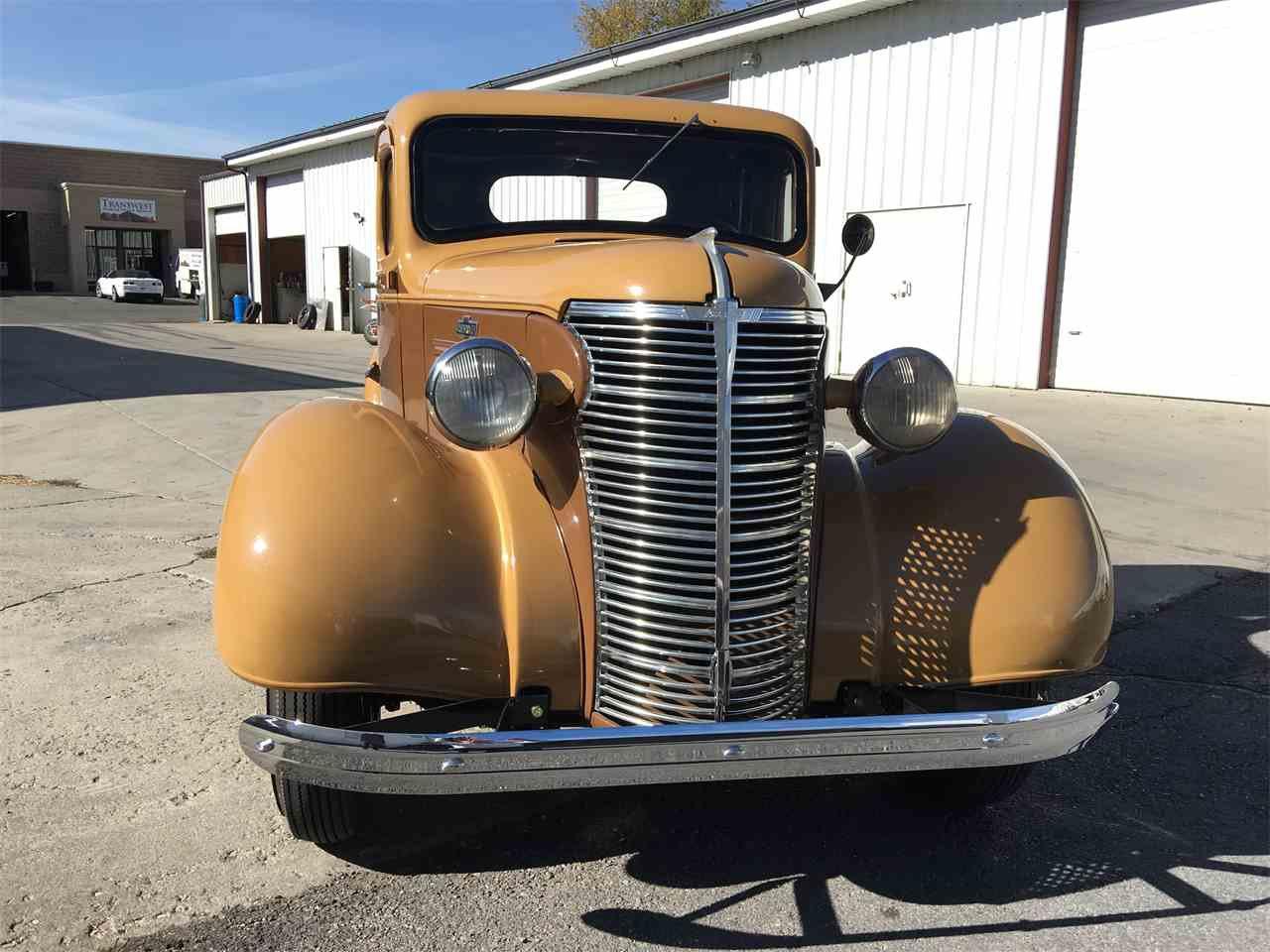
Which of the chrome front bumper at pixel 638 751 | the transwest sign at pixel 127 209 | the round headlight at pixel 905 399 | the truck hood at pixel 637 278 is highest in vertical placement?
the transwest sign at pixel 127 209

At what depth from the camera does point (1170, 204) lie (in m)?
11.1

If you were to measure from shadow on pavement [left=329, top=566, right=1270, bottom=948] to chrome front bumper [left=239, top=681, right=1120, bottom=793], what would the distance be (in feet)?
1.67

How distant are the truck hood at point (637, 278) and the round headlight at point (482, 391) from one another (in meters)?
0.25

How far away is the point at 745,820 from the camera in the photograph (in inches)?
115

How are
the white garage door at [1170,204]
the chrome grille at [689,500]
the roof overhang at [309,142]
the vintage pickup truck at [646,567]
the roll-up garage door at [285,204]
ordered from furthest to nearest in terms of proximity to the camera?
the roll-up garage door at [285,204]
the roof overhang at [309,142]
the white garage door at [1170,204]
the chrome grille at [689,500]
the vintage pickup truck at [646,567]

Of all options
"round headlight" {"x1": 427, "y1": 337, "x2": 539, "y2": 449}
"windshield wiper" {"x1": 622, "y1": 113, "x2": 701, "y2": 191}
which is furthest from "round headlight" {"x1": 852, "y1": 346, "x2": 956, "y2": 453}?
"windshield wiper" {"x1": 622, "y1": 113, "x2": 701, "y2": 191}

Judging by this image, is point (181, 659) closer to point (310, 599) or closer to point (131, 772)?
point (131, 772)

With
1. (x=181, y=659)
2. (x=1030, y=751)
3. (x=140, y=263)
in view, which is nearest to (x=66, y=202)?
(x=140, y=263)

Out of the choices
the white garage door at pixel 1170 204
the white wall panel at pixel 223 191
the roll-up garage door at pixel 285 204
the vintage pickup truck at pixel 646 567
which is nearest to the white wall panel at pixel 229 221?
the white wall panel at pixel 223 191

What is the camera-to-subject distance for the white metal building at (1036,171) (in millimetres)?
10766

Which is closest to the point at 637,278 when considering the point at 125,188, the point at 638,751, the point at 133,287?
the point at 638,751

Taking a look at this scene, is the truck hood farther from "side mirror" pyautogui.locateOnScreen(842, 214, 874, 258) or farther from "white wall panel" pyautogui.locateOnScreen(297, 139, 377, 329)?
"white wall panel" pyautogui.locateOnScreen(297, 139, 377, 329)

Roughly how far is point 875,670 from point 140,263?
173 feet

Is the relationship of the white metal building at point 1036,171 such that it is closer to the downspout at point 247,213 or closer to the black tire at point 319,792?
the black tire at point 319,792
